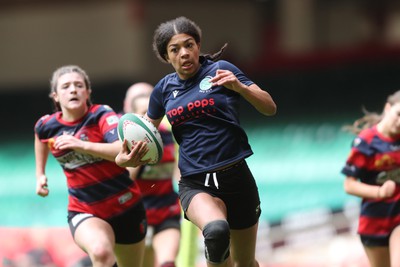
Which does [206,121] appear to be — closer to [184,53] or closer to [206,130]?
[206,130]

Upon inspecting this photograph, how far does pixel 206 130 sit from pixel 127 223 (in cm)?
131

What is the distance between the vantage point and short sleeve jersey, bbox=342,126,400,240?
22.3 feet

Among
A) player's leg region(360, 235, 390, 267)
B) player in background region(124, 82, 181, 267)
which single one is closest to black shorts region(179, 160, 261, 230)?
player's leg region(360, 235, 390, 267)

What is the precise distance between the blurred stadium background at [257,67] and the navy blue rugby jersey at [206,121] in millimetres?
8949

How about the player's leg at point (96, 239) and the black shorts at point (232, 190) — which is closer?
the black shorts at point (232, 190)

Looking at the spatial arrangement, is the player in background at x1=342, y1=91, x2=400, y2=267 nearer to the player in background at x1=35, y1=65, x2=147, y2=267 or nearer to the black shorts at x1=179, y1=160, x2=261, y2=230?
the black shorts at x1=179, y1=160, x2=261, y2=230

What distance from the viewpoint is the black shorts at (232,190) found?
5684mm

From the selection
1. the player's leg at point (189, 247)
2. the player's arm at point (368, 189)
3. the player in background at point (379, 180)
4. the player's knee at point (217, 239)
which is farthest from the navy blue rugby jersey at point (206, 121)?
the player's leg at point (189, 247)

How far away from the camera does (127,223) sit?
6609mm

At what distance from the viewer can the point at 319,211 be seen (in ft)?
44.5

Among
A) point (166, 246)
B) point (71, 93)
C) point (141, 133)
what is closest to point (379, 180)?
point (166, 246)

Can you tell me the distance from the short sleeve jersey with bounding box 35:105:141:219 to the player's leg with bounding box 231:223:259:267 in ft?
3.49

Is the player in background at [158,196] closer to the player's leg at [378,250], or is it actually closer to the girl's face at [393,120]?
the player's leg at [378,250]

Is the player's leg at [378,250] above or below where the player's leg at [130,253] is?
below
